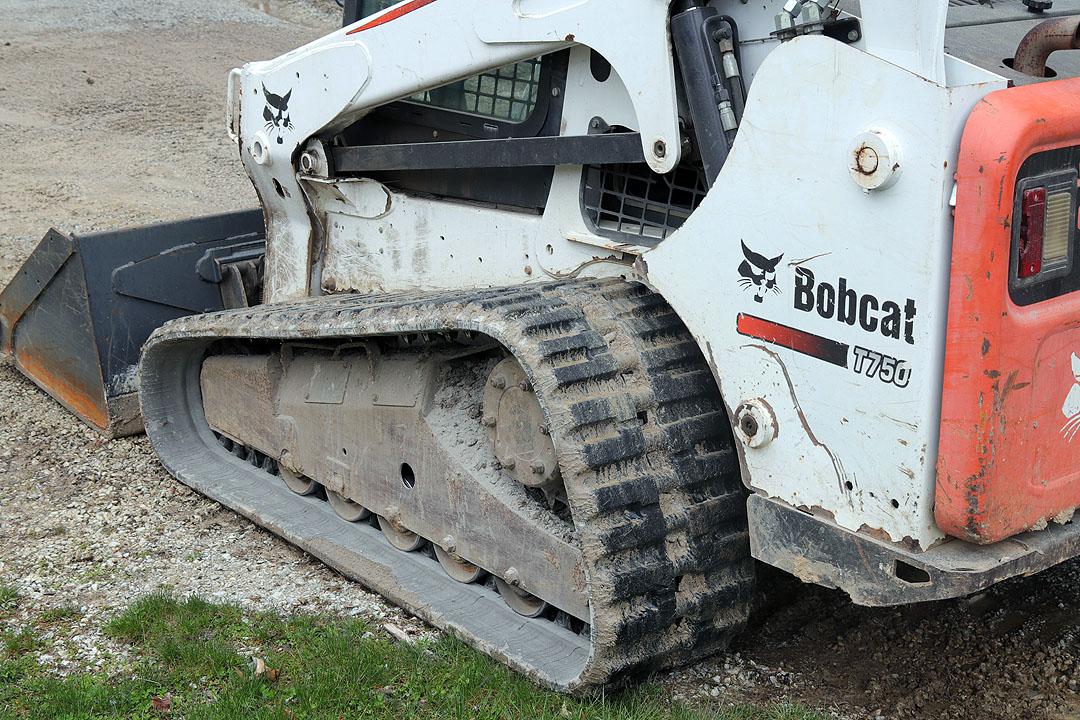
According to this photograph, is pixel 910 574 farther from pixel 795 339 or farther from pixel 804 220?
pixel 804 220

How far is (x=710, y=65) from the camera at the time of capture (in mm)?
3070

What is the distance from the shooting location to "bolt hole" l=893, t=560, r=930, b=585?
2676 mm

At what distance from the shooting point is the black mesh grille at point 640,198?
11.5ft

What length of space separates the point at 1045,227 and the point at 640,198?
1276 millimetres

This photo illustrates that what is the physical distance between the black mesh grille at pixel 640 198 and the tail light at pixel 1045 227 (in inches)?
41.4

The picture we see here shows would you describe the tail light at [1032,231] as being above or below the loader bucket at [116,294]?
above

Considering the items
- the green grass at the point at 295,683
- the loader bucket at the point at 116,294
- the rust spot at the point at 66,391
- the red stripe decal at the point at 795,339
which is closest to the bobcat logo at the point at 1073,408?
the red stripe decal at the point at 795,339

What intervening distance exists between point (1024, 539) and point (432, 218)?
225 cm

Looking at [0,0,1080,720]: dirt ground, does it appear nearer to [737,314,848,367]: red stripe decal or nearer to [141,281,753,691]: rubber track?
[141,281,753,691]: rubber track

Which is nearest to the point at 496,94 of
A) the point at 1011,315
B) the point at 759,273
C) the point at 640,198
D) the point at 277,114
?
the point at 640,198

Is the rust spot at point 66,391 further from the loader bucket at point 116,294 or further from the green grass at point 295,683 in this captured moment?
the green grass at point 295,683

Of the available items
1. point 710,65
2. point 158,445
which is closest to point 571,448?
point 710,65

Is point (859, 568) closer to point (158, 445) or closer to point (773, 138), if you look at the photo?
point (773, 138)

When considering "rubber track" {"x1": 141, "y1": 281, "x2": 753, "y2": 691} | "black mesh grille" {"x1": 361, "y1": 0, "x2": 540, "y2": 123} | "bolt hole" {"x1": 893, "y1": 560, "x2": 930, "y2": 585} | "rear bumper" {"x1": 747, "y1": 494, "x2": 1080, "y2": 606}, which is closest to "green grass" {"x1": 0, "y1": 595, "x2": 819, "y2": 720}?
"rubber track" {"x1": 141, "y1": 281, "x2": 753, "y2": 691}
